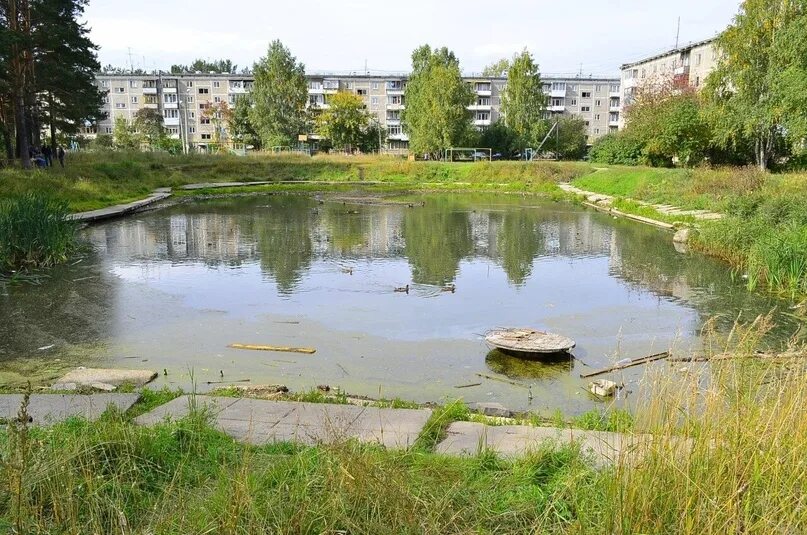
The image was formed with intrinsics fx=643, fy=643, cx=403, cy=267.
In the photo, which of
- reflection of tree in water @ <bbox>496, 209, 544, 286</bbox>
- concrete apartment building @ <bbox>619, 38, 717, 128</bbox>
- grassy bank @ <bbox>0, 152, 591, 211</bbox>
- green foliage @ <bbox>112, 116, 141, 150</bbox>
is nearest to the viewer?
reflection of tree in water @ <bbox>496, 209, 544, 286</bbox>

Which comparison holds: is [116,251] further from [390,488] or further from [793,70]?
[793,70]

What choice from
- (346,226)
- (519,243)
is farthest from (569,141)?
(519,243)

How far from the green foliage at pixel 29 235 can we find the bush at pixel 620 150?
120ft

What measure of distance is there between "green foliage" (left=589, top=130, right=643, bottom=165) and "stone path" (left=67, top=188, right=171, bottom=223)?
29.7 metres

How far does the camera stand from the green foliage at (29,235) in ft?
45.5

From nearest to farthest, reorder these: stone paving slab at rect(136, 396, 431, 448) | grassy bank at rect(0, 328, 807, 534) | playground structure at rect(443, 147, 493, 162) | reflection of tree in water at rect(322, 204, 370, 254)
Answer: grassy bank at rect(0, 328, 807, 534) → stone paving slab at rect(136, 396, 431, 448) → reflection of tree in water at rect(322, 204, 370, 254) → playground structure at rect(443, 147, 493, 162)

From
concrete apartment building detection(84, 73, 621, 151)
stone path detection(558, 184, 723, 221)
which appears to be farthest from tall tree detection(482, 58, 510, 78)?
stone path detection(558, 184, 723, 221)

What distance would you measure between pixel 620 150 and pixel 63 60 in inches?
1365

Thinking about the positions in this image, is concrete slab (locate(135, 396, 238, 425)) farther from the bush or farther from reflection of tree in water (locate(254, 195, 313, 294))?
the bush

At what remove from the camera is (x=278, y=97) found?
61500 mm

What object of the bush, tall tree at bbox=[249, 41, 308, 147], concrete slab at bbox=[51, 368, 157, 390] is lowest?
concrete slab at bbox=[51, 368, 157, 390]

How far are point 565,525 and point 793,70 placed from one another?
83.3 feet

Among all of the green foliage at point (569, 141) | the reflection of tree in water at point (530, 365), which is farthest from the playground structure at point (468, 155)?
the reflection of tree in water at point (530, 365)

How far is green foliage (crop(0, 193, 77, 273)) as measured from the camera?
1388 cm
